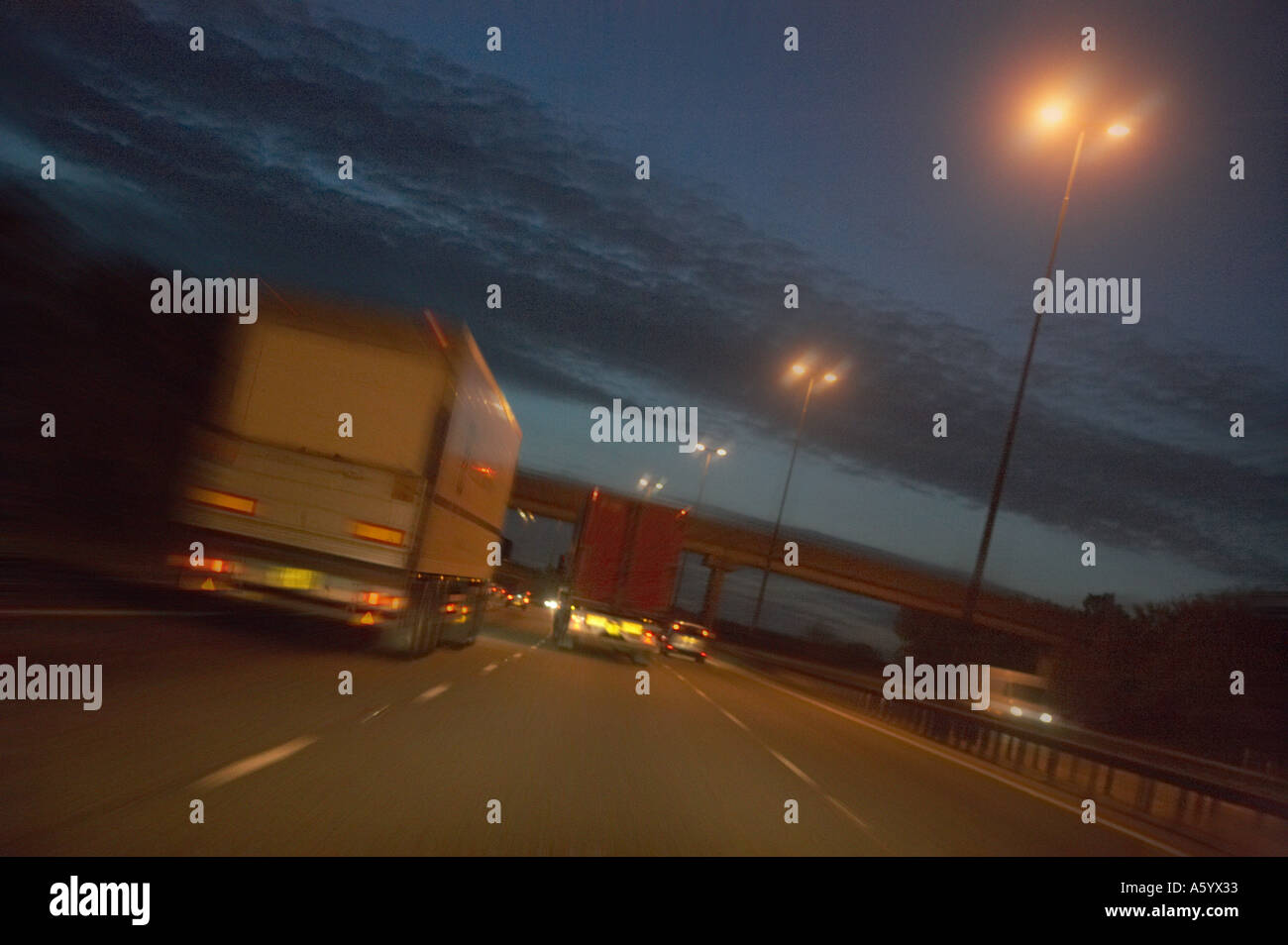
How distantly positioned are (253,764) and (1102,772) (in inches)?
573

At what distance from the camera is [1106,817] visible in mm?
14547

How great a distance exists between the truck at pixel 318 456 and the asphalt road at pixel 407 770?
113cm

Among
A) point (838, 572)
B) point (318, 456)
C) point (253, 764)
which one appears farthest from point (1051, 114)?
point (838, 572)

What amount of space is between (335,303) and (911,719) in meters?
17.9

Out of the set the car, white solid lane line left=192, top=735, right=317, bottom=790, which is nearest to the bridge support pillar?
the car

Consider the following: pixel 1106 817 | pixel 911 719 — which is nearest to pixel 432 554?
pixel 1106 817

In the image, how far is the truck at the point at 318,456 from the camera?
15.0m

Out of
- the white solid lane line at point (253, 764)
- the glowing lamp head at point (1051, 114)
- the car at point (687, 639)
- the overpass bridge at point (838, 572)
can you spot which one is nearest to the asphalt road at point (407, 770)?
the white solid lane line at point (253, 764)

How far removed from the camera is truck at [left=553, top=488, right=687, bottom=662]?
27812mm

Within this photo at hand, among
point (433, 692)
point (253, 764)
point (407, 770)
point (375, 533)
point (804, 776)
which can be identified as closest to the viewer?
point (253, 764)

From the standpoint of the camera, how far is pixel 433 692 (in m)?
14.6

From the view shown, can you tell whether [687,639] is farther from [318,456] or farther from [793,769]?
[793,769]

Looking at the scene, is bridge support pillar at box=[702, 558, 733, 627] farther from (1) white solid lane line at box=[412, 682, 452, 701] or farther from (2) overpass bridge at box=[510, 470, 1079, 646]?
(1) white solid lane line at box=[412, 682, 452, 701]
